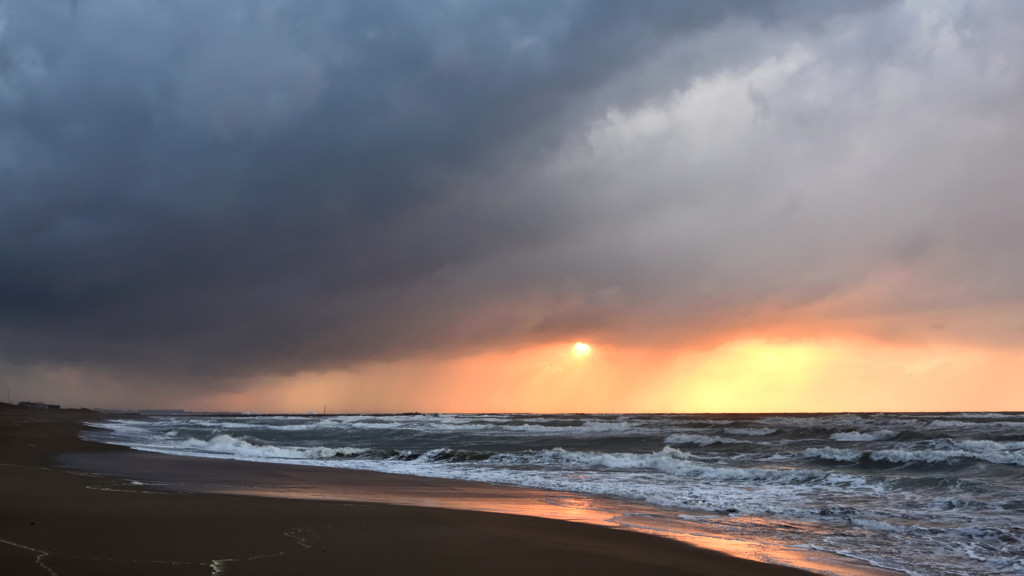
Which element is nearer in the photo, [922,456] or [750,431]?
[922,456]

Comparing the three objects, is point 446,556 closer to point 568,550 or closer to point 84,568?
point 568,550

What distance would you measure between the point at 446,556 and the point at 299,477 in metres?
10.9

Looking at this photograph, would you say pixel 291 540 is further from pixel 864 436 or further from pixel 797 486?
pixel 864 436

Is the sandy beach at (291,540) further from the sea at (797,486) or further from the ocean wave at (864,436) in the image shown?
the ocean wave at (864,436)

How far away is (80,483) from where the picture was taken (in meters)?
11.9

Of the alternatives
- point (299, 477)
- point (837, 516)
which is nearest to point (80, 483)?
point (299, 477)

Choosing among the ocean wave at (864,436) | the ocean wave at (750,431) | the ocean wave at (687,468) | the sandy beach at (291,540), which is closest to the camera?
the sandy beach at (291,540)

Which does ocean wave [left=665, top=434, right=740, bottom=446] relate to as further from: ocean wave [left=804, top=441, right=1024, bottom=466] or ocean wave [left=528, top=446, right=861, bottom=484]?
ocean wave [left=804, top=441, right=1024, bottom=466]

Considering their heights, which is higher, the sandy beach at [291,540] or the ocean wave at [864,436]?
the sandy beach at [291,540]

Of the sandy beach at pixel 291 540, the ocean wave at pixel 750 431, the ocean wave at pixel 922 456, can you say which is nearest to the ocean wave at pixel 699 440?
the ocean wave at pixel 750 431

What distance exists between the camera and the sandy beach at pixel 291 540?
19.8 ft

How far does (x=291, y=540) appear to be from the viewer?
7.25 meters

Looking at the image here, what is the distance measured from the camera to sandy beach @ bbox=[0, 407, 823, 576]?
603cm

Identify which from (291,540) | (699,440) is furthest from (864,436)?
(291,540)
